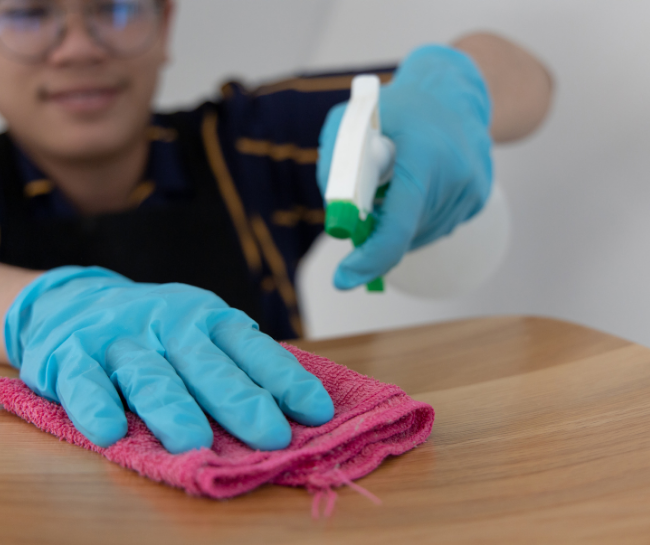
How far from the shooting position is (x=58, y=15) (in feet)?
2.90

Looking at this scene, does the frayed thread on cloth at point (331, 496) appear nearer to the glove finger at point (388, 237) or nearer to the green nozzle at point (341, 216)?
the green nozzle at point (341, 216)

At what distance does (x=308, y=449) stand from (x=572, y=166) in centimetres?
71

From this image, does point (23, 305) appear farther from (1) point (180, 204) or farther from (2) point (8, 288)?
(1) point (180, 204)

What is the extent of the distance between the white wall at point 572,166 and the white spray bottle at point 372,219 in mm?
150

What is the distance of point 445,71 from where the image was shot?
0.77m

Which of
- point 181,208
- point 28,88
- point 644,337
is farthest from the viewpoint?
point 181,208

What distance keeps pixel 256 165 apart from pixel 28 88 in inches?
15.1

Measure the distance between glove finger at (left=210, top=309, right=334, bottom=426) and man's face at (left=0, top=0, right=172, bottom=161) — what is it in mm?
596

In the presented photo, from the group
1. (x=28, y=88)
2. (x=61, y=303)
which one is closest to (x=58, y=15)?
(x=28, y=88)

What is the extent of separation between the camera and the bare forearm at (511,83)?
92cm

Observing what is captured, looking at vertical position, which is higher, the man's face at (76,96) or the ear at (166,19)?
the ear at (166,19)

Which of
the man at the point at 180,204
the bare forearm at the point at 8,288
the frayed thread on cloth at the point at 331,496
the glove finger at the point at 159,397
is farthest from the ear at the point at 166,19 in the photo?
the frayed thread on cloth at the point at 331,496

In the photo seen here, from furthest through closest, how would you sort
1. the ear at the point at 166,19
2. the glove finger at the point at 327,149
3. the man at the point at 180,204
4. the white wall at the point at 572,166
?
1. the ear at the point at 166,19
2. the white wall at the point at 572,166
3. the glove finger at the point at 327,149
4. the man at the point at 180,204

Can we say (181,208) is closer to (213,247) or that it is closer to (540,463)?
(213,247)
